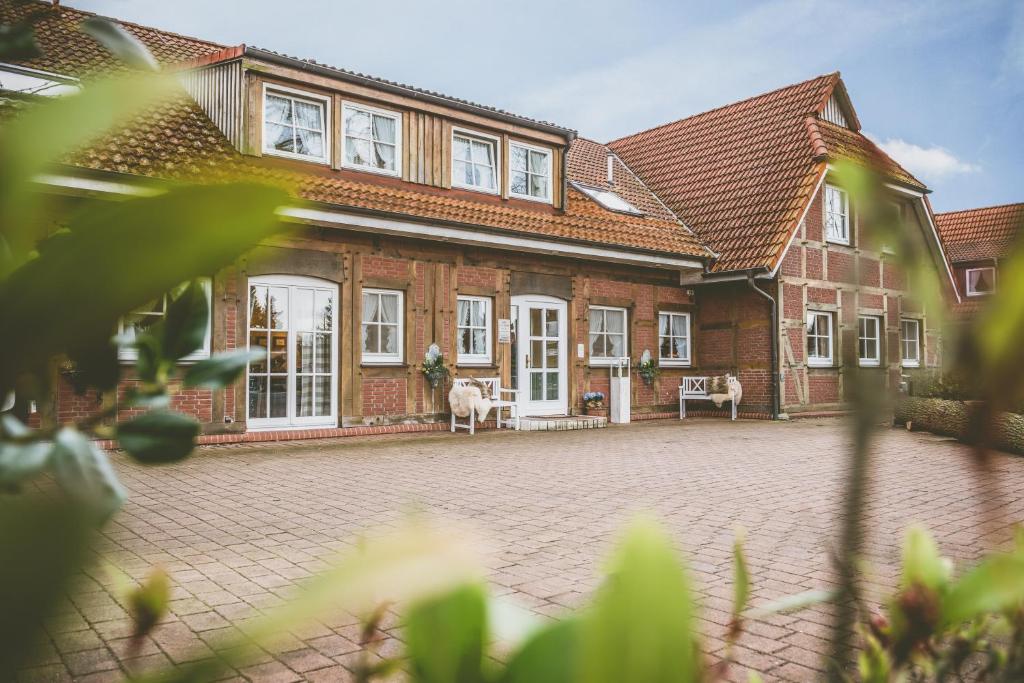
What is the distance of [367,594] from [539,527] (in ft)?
18.9

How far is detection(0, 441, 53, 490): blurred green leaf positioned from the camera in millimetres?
393

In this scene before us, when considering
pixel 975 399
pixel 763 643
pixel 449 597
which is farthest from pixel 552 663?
pixel 763 643

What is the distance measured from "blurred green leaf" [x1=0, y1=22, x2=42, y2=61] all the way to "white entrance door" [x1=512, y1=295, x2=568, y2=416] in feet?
45.1

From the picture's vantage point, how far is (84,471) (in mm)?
408

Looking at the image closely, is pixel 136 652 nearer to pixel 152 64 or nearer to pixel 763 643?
pixel 152 64

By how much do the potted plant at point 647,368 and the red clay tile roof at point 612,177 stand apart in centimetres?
366

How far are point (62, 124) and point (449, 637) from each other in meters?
0.26

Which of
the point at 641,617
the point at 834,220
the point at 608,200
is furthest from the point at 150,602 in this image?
the point at 834,220

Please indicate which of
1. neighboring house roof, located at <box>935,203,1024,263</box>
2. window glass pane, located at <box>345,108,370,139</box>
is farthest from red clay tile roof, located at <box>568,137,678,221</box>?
neighboring house roof, located at <box>935,203,1024,263</box>

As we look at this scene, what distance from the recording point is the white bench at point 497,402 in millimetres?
13188

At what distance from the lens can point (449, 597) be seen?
1.09ft

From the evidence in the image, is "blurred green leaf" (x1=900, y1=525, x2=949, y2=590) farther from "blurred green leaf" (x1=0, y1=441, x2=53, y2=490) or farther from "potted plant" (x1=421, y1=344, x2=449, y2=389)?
"potted plant" (x1=421, y1=344, x2=449, y2=389)

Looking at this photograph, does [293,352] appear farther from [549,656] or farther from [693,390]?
[549,656]

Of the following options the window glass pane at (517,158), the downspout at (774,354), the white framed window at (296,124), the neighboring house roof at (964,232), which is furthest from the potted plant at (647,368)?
the neighboring house roof at (964,232)
